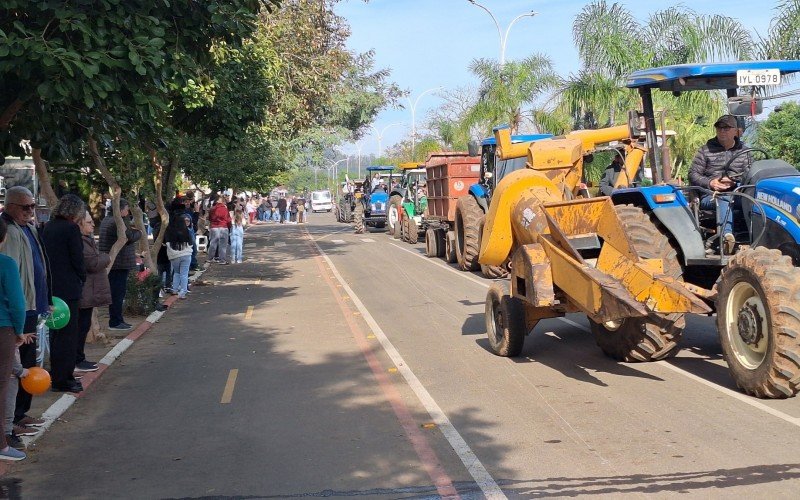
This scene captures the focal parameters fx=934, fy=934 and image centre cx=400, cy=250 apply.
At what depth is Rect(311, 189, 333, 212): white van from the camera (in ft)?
314

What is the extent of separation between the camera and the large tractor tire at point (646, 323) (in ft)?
31.4

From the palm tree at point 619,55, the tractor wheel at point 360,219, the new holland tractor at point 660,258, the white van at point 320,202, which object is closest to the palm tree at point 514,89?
the palm tree at point 619,55

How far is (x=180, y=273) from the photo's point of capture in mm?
19047

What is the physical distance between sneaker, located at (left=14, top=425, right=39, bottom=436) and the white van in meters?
87.8

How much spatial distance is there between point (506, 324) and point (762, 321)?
10.9ft

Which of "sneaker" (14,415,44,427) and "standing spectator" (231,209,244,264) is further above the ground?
"standing spectator" (231,209,244,264)

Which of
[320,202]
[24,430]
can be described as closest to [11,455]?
[24,430]

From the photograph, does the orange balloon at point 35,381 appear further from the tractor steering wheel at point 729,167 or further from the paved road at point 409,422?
the tractor steering wheel at point 729,167

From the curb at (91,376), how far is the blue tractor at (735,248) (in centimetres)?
573

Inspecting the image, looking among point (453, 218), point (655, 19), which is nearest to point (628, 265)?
point (453, 218)

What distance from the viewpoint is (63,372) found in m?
9.89

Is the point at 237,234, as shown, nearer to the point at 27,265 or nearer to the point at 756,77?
the point at 27,265

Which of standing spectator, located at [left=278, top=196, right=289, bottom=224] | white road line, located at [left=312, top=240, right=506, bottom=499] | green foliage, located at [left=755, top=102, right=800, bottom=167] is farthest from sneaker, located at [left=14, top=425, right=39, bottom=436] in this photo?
standing spectator, located at [left=278, top=196, right=289, bottom=224]

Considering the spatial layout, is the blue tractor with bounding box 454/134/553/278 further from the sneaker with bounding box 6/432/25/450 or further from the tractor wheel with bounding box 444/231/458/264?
the sneaker with bounding box 6/432/25/450
